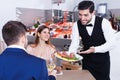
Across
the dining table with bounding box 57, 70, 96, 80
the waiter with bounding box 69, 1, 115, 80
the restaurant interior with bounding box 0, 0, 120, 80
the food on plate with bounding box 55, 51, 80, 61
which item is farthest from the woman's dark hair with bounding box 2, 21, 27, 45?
the restaurant interior with bounding box 0, 0, 120, 80

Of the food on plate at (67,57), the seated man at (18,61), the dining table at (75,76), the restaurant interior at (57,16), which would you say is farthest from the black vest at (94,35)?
the seated man at (18,61)

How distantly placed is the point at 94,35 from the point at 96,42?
0.27 ft

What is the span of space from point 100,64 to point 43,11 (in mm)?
2111

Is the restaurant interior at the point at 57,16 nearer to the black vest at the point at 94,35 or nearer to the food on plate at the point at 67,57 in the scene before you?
the black vest at the point at 94,35

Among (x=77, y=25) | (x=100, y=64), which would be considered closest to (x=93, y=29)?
(x=77, y=25)

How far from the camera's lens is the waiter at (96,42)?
2.51 m

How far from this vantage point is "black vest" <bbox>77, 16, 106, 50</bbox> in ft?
8.35

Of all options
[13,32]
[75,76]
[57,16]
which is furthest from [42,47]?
[13,32]

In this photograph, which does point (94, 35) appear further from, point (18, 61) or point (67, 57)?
point (18, 61)

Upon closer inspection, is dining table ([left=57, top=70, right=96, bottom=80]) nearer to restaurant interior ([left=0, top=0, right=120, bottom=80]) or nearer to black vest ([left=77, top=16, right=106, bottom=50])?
black vest ([left=77, top=16, right=106, bottom=50])

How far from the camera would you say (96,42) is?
2588 mm

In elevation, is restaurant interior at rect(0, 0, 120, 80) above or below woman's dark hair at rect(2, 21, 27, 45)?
below

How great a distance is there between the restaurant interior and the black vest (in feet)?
2.78

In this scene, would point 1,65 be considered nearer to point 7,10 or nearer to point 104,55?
point 104,55
